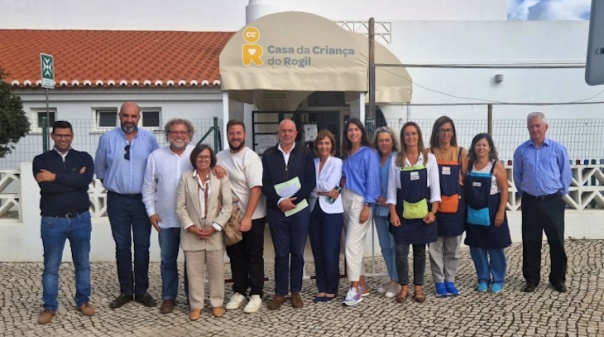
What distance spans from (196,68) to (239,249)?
8541 mm

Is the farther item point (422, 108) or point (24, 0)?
point (24, 0)

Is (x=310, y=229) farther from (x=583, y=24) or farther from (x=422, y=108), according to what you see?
(x=583, y=24)

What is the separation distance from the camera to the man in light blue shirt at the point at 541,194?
5758 mm

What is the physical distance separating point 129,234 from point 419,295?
3222 millimetres

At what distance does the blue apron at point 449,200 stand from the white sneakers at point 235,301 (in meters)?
2.29

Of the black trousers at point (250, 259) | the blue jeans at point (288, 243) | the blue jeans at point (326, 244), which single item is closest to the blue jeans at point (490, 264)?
the blue jeans at point (326, 244)

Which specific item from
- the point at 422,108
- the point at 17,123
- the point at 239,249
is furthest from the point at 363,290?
the point at 422,108

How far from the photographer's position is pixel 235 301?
546 cm

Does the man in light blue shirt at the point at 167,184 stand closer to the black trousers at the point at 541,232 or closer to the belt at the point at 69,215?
the belt at the point at 69,215

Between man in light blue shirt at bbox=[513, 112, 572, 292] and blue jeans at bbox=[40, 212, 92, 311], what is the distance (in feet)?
15.9

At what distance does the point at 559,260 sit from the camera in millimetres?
5910

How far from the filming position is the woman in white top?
540 cm

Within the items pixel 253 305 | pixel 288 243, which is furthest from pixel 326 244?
pixel 253 305

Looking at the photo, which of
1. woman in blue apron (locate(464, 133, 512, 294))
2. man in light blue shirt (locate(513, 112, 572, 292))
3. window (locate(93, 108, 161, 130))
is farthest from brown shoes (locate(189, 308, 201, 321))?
A: window (locate(93, 108, 161, 130))
